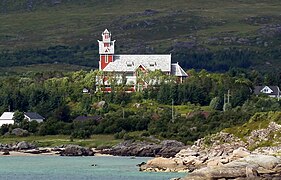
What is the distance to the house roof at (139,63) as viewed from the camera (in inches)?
4963

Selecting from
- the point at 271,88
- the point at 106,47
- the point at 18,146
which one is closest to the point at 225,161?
the point at 18,146

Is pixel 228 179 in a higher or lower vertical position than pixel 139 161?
higher

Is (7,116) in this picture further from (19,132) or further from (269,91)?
(269,91)

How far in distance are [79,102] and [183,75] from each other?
47.3ft

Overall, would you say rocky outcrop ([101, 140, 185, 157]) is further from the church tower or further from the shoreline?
the church tower

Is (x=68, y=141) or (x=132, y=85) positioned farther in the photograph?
(x=132, y=85)

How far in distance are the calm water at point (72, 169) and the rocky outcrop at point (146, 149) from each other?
2586 mm

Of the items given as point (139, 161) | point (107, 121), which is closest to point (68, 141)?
point (107, 121)

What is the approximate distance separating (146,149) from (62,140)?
13.1m

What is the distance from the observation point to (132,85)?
405 ft

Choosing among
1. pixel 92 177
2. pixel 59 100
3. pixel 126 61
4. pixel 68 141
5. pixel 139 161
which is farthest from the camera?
pixel 126 61

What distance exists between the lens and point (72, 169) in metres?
75.3

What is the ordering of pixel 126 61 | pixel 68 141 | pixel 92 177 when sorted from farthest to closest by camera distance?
pixel 126 61 < pixel 68 141 < pixel 92 177

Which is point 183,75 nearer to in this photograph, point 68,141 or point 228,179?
point 68,141
